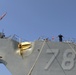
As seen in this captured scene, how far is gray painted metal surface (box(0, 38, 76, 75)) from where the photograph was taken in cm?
1823

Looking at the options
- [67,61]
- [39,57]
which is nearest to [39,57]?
[39,57]

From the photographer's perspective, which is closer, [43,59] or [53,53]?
[43,59]

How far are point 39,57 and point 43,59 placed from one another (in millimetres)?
348

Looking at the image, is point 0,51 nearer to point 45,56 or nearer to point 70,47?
point 45,56

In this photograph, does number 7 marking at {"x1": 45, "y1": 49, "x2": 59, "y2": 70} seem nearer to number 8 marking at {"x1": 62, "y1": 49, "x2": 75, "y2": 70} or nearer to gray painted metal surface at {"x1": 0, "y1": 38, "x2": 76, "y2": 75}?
gray painted metal surface at {"x1": 0, "y1": 38, "x2": 76, "y2": 75}

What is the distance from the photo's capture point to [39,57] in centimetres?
1852

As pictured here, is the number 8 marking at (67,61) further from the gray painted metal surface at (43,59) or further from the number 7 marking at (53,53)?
the number 7 marking at (53,53)

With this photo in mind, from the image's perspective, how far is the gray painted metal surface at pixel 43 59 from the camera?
59.8 feet

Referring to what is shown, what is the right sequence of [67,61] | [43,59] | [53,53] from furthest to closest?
[53,53]
[43,59]
[67,61]

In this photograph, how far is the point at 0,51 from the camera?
19422 mm

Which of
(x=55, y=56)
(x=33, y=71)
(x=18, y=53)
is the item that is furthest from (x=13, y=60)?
(x=55, y=56)

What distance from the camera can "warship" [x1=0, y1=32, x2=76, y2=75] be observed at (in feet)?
59.9

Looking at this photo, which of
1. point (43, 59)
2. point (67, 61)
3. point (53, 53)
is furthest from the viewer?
point (53, 53)

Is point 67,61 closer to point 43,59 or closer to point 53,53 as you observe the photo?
point 53,53
